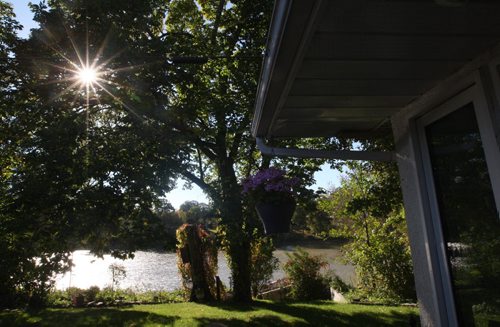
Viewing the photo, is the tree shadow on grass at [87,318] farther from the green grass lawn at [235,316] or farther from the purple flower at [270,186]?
the purple flower at [270,186]

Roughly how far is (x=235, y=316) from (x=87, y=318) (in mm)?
3299

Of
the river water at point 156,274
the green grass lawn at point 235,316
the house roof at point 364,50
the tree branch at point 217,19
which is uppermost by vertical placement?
the tree branch at point 217,19

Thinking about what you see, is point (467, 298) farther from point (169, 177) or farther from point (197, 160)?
point (197, 160)

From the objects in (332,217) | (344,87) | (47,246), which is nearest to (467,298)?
(344,87)

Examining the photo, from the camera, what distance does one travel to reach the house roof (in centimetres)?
127

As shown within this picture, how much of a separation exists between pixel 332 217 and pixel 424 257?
782cm

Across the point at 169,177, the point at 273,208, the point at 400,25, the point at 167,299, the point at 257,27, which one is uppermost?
the point at 257,27

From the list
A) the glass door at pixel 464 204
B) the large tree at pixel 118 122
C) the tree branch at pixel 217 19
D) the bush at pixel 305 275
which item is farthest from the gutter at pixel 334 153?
the bush at pixel 305 275

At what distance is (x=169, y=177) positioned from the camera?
611 centimetres

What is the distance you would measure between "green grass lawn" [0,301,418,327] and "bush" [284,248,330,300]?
208 cm

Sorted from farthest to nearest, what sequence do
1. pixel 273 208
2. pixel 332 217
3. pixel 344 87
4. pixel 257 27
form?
pixel 332 217, pixel 257 27, pixel 273 208, pixel 344 87

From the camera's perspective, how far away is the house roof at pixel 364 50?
1.27 meters

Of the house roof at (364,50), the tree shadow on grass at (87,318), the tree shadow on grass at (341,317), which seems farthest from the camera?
the tree shadow on grass at (87,318)

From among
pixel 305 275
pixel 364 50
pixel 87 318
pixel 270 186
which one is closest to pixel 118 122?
Answer: pixel 87 318
